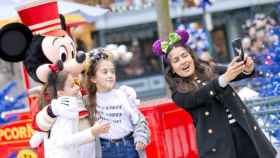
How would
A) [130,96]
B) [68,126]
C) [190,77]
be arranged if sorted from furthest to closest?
[130,96]
[190,77]
[68,126]

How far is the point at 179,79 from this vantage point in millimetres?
4594

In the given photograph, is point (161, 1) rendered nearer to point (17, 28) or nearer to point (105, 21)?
point (17, 28)

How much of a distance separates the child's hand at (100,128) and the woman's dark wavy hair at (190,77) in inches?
22.3

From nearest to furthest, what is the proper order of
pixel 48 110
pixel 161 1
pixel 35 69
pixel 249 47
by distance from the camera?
pixel 48 110, pixel 35 69, pixel 161 1, pixel 249 47

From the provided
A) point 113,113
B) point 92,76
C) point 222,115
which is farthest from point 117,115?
point 222,115

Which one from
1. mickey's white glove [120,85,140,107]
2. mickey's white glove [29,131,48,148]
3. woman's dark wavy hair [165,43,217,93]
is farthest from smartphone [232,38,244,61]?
mickey's white glove [29,131,48,148]

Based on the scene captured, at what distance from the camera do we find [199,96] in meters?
4.35

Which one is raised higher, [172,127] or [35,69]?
[35,69]

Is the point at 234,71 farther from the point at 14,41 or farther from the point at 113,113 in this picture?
the point at 14,41

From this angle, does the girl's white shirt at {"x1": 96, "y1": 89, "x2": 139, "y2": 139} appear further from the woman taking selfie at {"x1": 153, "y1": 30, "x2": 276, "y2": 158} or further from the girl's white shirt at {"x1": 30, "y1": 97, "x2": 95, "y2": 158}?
the woman taking selfie at {"x1": 153, "y1": 30, "x2": 276, "y2": 158}

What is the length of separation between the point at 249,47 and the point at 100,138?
9.71m

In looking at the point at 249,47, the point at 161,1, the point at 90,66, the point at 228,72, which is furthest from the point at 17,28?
the point at 249,47

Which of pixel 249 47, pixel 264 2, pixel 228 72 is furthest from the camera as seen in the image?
pixel 264 2

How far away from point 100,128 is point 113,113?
355 millimetres
